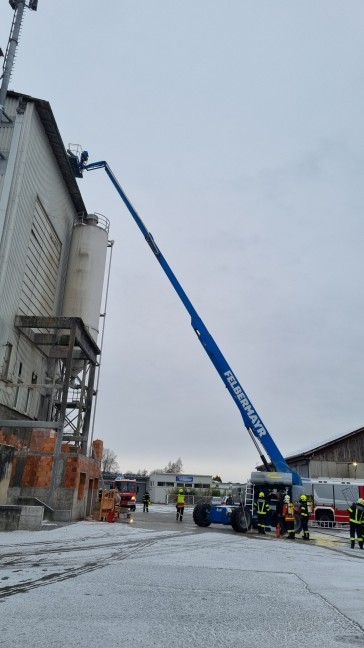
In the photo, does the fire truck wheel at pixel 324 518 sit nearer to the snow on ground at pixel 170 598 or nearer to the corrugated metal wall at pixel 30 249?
the corrugated metal wall at pixel 30 249

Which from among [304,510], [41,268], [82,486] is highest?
[41,268]

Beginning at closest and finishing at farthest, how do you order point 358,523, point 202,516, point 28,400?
1. point 358,523
2. point 202,516
3. point 28,400

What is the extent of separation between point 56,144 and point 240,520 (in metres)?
20.5

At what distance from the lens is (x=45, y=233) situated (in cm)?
2631

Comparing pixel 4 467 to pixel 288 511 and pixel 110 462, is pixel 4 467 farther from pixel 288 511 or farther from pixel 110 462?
pixel 110 462

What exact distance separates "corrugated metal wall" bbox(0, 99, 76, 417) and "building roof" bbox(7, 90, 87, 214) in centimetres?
31

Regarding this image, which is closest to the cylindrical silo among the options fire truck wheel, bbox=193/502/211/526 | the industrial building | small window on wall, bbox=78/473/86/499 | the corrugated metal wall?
the corrugated metal wall

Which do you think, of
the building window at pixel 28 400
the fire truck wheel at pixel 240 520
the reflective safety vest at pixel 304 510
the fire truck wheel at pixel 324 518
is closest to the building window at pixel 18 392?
the building window at pixel 28 400

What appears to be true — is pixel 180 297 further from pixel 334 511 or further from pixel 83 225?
pixel 334 511

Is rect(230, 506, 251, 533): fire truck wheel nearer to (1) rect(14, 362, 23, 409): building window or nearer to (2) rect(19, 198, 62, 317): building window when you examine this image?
(1) rect(14, 362, 23, 409): building window

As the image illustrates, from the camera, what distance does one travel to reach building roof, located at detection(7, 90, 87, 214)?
24.0 m

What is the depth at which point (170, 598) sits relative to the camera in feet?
21.0

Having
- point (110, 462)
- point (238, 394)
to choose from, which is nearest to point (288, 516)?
point (238, 394)

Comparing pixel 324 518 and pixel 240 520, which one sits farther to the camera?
pixel 324 518
